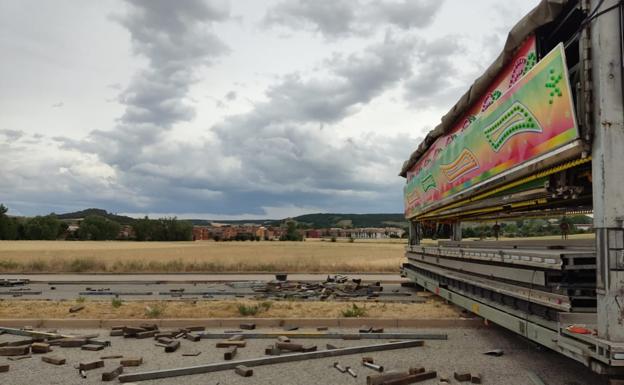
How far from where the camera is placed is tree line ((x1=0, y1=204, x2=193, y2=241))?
101688 mm

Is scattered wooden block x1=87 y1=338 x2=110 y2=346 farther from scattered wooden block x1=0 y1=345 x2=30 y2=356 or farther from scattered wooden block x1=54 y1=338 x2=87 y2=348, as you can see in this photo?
scattered wooden block x1=0 y1=345 x2=30 y2=356

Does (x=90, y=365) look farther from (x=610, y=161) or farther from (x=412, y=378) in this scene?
(x=610, y=161)

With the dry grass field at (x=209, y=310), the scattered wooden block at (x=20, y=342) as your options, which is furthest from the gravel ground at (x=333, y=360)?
the dry grass field at (x=209, y=310)

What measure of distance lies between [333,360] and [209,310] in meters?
5.34

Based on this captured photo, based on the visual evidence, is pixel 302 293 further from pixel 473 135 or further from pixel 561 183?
pixel 561 183

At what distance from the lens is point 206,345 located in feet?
28.3

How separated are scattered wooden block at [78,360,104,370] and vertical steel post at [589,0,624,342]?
6306mm

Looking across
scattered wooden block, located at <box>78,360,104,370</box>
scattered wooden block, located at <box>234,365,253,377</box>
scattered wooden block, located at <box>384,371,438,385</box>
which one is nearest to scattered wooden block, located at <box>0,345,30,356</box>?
scattered wooden block, located at <box>78,360,104,370</box>

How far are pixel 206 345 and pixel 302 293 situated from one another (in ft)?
23.3

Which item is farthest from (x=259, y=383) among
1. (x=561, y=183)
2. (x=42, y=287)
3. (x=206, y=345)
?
(x=42, y=287)

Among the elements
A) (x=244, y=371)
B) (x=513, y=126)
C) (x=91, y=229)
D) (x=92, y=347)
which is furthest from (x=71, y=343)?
(x=91, y=229)

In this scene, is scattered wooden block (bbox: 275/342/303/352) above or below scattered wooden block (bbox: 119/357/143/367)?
above

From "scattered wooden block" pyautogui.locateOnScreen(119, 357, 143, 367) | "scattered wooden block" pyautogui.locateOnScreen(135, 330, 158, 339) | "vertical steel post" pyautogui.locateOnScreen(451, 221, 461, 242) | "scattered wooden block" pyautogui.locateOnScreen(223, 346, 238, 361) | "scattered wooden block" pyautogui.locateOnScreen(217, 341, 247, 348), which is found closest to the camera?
"scattered wooden block" pyautogui.locateOnScreen(119, 357, 143, 367)

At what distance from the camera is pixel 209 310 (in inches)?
477
